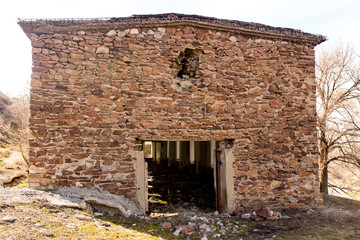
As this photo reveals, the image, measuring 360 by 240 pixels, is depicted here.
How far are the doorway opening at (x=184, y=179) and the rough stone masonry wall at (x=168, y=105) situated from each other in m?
1.16

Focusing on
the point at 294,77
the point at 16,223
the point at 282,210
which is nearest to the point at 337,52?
the point at 294,77

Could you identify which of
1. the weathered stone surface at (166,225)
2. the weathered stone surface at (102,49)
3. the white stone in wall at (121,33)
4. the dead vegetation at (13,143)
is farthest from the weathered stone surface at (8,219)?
the white stone in wall at (121,33)

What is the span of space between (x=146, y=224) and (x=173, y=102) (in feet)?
8.40

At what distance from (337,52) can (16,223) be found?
1146cm

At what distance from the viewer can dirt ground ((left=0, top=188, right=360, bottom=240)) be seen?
11.7 feet

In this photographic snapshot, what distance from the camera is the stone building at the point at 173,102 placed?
5.33 meters

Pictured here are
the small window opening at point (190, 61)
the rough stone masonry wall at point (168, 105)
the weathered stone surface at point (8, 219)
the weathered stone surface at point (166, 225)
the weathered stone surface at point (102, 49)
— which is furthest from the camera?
the small window opening at point (190, 61)

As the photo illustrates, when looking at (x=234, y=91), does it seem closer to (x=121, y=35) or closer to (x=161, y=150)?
(x=121, y=35)

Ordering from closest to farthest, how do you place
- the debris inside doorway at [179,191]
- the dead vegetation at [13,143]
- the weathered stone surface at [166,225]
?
the weathered stone surface at [166,225] < the debris inside doorway at [179,191] < the dead vegetation at [13,143]

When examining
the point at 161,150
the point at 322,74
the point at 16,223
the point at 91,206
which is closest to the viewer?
the point at 16,223

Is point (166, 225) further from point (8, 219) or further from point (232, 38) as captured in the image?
point (232, 38)

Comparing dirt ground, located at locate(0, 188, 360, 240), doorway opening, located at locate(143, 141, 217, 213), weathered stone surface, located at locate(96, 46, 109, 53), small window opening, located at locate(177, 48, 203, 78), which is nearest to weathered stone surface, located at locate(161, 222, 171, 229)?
dirt ground, located at locate(0, 188, 360, 240)

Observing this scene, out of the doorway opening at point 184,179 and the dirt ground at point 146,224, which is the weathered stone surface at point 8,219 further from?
the doorway opening at point 184,179

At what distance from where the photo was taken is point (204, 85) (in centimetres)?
590
